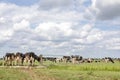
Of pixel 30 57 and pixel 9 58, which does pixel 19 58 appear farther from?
pixel 30 57

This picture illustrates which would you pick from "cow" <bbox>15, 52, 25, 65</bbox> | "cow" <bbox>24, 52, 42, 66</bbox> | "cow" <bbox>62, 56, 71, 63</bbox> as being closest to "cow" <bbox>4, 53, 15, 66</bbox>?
"cow" <bbox>15, 52, 25, 65</bbox>

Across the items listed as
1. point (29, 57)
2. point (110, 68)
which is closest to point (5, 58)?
point (29, 57)

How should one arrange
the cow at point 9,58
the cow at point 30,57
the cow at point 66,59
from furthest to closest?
the cow at point 66,59
the cow at point 9,58
the cow at point 30,57

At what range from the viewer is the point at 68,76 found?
3691 cm

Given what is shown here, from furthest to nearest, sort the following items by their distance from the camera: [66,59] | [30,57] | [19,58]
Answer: [66,59] < [19,58] < [30,57]

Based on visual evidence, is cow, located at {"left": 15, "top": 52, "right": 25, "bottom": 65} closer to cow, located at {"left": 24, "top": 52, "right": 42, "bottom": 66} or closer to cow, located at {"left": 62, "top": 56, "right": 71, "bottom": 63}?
cow, located at {"left": 24, "top": 52, "right": 42, "bottom": 66}

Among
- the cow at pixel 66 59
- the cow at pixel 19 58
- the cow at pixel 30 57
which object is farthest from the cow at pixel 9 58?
the cow at pixel 66 59

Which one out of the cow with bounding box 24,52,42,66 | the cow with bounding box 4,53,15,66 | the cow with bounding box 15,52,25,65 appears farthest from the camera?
the cow with bounding box 4,53,15,66

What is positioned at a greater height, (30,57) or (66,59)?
(66,59)

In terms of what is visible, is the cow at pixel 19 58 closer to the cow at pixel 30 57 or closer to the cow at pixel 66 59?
the cow at pixel 30 57

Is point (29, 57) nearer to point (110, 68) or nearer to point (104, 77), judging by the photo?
point (110, 68)

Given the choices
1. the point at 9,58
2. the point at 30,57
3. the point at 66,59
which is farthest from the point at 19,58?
the point at 66,59

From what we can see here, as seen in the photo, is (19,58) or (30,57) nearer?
(30,57)

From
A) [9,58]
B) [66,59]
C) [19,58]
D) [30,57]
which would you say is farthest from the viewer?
[66,59]
